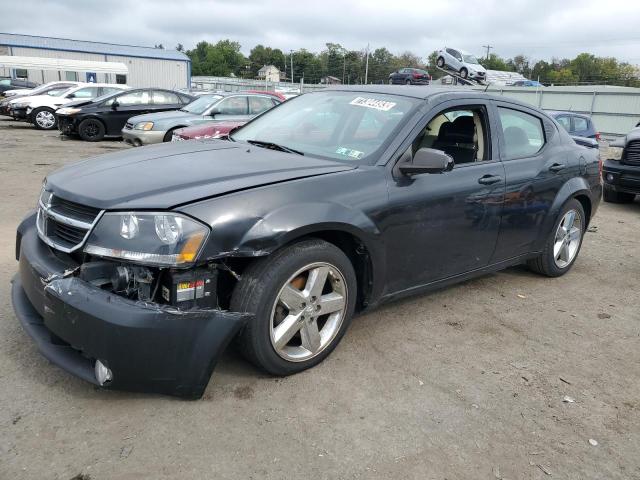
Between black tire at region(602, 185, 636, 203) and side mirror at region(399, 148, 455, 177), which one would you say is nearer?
side mirror at region(399, 148, 455, 177)

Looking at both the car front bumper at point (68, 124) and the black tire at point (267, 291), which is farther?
the car front bumper at point (68, 124)

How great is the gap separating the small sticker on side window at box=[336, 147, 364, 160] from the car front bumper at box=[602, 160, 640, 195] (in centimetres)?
678

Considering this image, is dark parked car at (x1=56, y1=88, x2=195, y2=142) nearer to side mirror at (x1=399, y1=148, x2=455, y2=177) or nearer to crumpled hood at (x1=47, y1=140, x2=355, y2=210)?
crumpled hood at (x1=47, y1=140, x2=355, y2=210)

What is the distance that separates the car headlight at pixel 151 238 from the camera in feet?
8.31

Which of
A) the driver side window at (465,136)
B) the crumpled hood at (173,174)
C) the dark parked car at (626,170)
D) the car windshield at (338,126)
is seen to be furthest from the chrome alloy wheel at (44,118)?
the driver side window at (465,136)

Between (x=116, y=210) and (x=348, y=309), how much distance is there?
1.44m

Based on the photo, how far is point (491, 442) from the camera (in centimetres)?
263

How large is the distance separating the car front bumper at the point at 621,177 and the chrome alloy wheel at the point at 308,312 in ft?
23.6

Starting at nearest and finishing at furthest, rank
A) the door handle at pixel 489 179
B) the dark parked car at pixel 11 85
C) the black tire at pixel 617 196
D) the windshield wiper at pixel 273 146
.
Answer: the windshield wiper at pixel 273 146 < the door handle at pixel 489 179 < the black tire at pixel 617 196 < the dark parked car at pixel 11 85

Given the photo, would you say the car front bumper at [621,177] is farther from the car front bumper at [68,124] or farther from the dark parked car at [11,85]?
the dark parked car at [11,85]

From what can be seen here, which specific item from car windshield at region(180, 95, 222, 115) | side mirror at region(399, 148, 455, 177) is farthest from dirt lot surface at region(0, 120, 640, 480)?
car windshield at region(180, 95, 222, 115)

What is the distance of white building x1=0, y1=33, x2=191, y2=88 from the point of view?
43469mm

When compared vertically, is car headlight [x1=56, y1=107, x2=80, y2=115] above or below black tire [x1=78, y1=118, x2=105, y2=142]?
above

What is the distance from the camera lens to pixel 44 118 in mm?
18062
